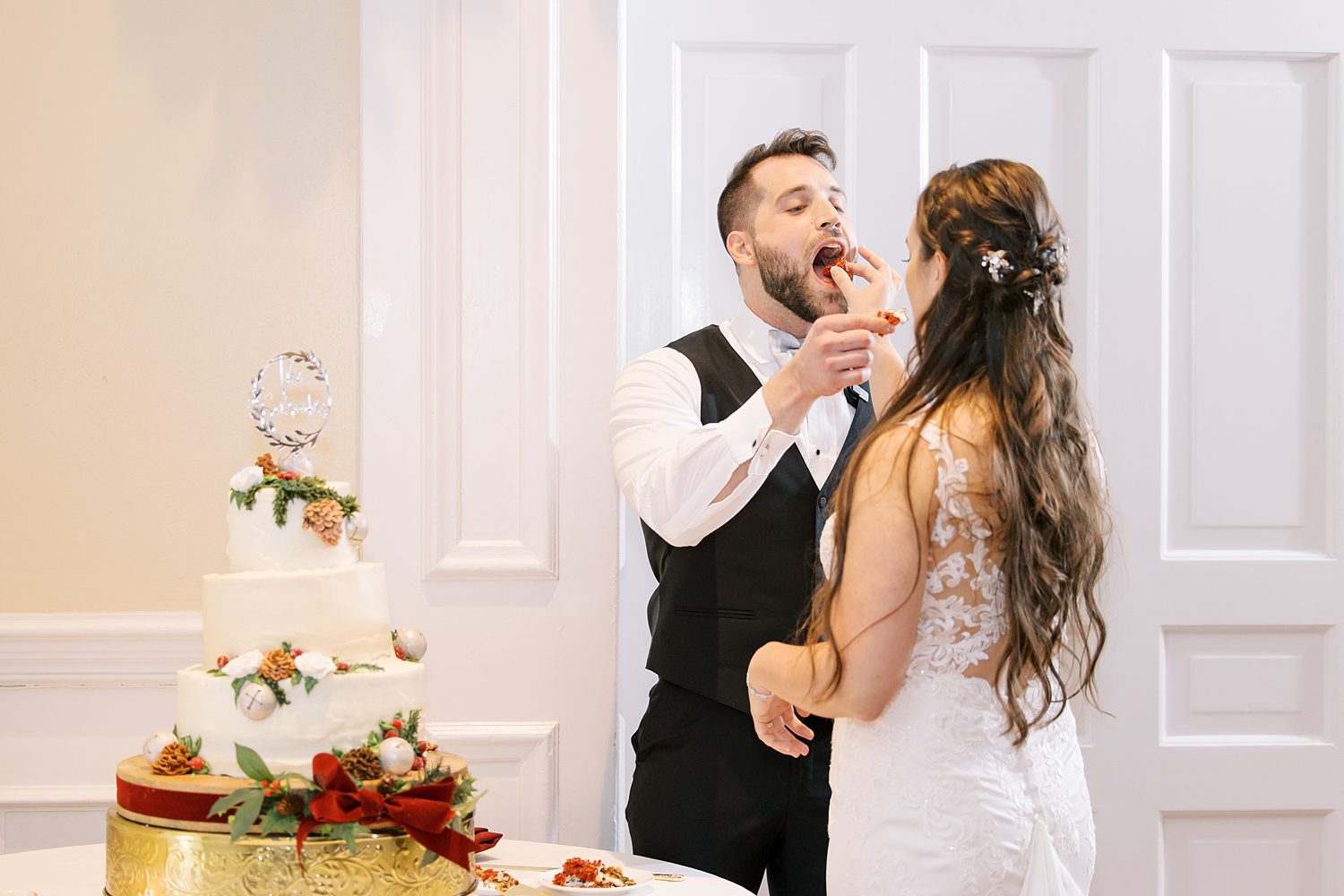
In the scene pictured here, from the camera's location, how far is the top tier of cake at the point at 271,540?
1480mm

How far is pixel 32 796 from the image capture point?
98.3 inches

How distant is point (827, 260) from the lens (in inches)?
94.0

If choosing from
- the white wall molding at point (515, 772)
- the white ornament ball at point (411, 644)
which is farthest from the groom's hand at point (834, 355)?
the white wall molding at point (515, 772)

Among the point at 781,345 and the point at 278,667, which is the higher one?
the point at 781,345

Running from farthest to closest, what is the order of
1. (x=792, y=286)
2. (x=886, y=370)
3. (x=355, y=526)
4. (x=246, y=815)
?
(x=792, y=286)
(x=886, y=370)
(x=355, y=526)
(x=246, y=815)

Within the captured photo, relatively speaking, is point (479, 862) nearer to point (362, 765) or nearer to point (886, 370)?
point (362, 765)

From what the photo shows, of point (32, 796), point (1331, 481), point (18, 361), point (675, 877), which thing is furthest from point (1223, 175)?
point (32, 796)

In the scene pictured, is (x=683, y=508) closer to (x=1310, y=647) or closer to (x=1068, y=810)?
(x=1068, y=810)

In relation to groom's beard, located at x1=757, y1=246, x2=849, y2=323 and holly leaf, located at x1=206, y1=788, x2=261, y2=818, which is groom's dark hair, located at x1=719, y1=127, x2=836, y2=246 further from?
holly leaf, located at x1=206, y1=788, x2=261, y2=818

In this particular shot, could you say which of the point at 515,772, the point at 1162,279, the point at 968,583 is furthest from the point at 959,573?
the point at 1162,279

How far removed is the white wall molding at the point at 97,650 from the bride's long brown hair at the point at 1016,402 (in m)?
1.51

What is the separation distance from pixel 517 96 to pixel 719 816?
1489 mm

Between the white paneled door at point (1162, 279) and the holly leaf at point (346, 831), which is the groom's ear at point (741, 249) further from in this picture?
the holly leaf at point (346, 831)

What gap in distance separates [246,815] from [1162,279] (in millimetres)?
2268
